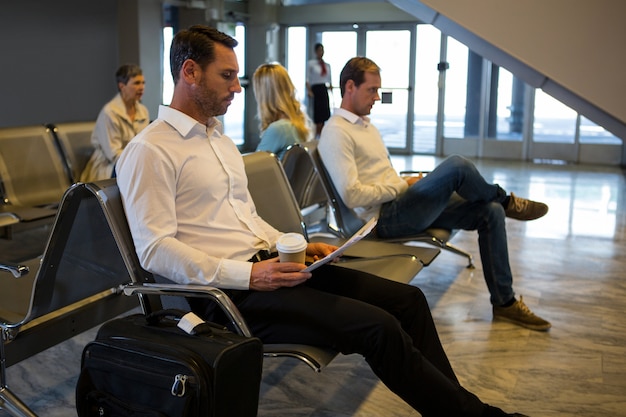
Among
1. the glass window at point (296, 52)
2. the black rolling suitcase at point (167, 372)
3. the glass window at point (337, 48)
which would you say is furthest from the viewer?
the glass window at point (296, 52)

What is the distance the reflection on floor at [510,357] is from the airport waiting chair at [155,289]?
0.66 meters

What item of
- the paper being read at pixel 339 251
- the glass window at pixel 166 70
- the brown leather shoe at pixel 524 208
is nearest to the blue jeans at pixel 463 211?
the brown leather shoe at pixel 524 208

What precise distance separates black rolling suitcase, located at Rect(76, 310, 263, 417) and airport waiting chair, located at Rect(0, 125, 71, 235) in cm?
212

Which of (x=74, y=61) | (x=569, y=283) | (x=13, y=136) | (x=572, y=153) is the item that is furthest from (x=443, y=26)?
(x=572, y=153)

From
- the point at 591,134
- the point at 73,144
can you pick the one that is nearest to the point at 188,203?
the point at 73,144

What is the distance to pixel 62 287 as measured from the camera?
93.5 inches

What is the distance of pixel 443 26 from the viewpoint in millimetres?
3453

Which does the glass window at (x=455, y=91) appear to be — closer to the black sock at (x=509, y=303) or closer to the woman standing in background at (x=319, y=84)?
the woman standing in background at (x=319, y=84)

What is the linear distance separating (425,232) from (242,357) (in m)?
1.96

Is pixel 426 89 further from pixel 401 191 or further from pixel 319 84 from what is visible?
pixel 401 191

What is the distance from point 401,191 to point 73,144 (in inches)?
84.5

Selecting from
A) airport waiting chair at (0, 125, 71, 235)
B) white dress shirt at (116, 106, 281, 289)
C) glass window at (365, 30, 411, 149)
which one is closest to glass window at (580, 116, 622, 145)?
glass window at (365, 30, 411, 149)

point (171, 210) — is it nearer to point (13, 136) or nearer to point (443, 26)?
point (443, 26)

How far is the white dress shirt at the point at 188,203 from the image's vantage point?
212cm
